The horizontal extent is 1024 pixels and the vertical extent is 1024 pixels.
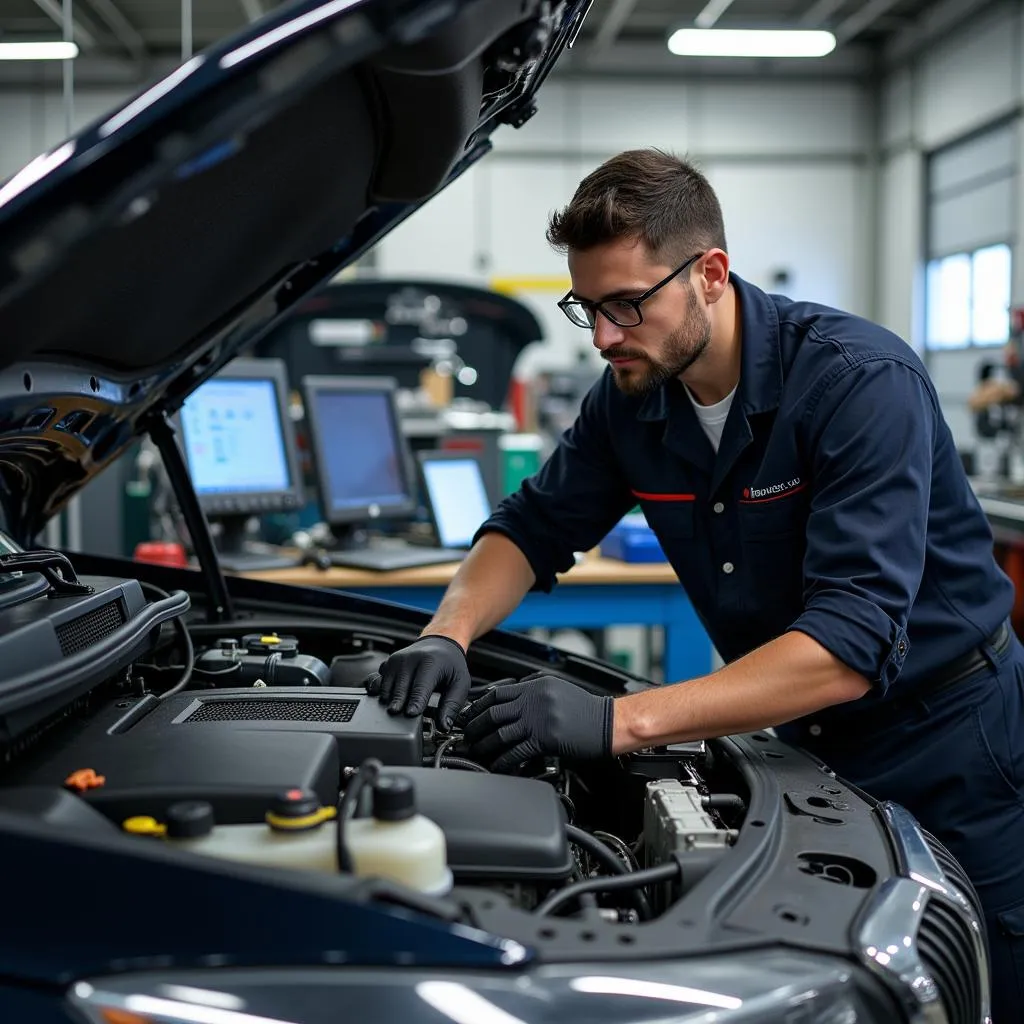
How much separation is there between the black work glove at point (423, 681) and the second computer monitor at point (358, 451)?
203cm

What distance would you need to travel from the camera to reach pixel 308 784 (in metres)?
0.98

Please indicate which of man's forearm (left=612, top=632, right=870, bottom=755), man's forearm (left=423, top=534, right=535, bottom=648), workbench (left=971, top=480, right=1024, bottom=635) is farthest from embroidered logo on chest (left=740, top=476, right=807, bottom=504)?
A: workbench (left=971, top=480, right=1024, bottom=635)

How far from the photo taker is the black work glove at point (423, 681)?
4.16 feet

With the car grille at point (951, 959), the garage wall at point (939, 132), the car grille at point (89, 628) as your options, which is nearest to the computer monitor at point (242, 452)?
the car grille at point (89, 628)

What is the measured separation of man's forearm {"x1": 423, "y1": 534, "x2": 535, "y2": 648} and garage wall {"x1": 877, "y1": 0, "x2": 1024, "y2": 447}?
7358mm

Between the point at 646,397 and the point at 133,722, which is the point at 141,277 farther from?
the point at 646,397

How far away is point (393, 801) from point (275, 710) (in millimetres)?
417

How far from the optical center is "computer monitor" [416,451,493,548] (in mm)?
3541

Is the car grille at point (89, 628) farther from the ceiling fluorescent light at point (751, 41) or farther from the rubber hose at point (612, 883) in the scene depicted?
the ceiling fluorescent light at point (751, 41)

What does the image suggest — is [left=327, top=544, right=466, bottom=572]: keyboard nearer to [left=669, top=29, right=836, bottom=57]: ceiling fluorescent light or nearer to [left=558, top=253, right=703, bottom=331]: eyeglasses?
[left=558, top=253, right=703, bottom=331]: eyeglasses

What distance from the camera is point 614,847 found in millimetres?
1190

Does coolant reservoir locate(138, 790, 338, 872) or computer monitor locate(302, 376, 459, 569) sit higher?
computer monitor locate(302, 376, 459, 569)

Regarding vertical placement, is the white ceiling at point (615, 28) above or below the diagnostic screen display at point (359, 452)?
above

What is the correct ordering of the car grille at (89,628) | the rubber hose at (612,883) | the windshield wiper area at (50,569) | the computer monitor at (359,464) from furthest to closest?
the computer monitor at (359,464) → the windshield wiper area at (50,569) → the car grille at (89,628) → the rubber hose at (612,883)
